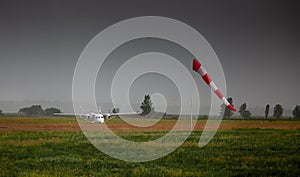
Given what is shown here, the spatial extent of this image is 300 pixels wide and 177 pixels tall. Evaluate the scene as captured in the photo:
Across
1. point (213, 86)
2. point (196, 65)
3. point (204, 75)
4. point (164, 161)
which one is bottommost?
point (164, 161)

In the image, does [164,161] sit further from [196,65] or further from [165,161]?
[196,65]

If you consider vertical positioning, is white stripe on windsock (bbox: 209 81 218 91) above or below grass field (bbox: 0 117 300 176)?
above

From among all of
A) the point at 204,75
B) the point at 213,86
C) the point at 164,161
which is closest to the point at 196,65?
the point at 204,75

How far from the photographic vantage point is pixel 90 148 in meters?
24.5

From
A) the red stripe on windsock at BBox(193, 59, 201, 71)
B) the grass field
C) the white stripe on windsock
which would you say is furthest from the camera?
the white stripe on windsock

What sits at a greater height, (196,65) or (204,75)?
(196,65)

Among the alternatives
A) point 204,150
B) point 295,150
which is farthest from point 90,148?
point 295,150

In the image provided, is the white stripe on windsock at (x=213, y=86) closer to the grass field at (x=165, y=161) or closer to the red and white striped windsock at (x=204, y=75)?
the red and white striped windsock at (x=204, y=75)

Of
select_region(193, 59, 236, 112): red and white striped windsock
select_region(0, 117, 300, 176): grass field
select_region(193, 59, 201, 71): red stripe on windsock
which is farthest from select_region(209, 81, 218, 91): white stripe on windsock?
select_region(0, 117, 300, 176): grass field

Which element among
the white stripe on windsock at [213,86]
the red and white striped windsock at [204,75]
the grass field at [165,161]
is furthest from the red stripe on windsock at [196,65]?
the grass field at [165,161]

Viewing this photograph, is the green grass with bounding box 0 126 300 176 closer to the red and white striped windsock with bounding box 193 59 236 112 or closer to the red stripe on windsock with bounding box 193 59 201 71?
the red and white striped windsock with bounding box 193 59 236 112

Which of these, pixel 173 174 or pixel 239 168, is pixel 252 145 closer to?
pixel 239 168

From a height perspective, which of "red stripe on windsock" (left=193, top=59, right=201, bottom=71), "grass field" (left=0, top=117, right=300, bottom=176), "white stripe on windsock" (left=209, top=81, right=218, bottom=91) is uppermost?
"red stripe on windsock" (left=193, top=59, right=201, bottom=71)

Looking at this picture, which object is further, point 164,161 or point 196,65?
point 196,65
